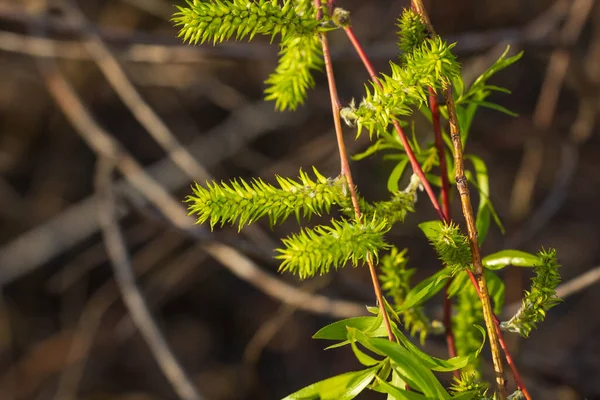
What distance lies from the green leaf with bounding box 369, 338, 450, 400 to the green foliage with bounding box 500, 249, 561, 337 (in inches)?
4.4

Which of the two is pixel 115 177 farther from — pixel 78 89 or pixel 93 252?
pixel 78 89

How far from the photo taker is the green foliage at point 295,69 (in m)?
0.87

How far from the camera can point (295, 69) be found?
0.90m

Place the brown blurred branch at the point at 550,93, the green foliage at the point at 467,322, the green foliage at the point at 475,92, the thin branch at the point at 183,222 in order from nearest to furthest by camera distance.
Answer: the green foliage at the point at 475,92
the green foliage at the point at 467,322
the thin branch at the point at 183,222
the brown blurred branch at the point at 550,93

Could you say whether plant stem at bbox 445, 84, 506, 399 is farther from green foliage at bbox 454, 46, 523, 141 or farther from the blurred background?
the blurred background

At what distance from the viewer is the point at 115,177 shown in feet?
10.4

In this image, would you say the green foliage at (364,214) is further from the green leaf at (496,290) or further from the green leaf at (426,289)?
the green leaf at (496,290)

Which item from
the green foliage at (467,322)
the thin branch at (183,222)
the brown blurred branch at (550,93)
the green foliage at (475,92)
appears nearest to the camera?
the green foliage at (475,92)

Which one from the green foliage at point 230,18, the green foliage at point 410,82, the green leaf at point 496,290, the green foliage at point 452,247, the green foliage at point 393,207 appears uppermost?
the green foliage at point 230,18

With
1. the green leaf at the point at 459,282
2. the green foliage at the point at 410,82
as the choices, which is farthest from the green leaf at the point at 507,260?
the green foliage at the point at 410,82

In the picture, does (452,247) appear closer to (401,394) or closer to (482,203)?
(401,394)

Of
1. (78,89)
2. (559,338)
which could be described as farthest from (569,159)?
(78,89)

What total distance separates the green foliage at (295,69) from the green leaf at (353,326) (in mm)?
289

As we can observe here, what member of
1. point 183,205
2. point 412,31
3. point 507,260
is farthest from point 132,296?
point 412,31
